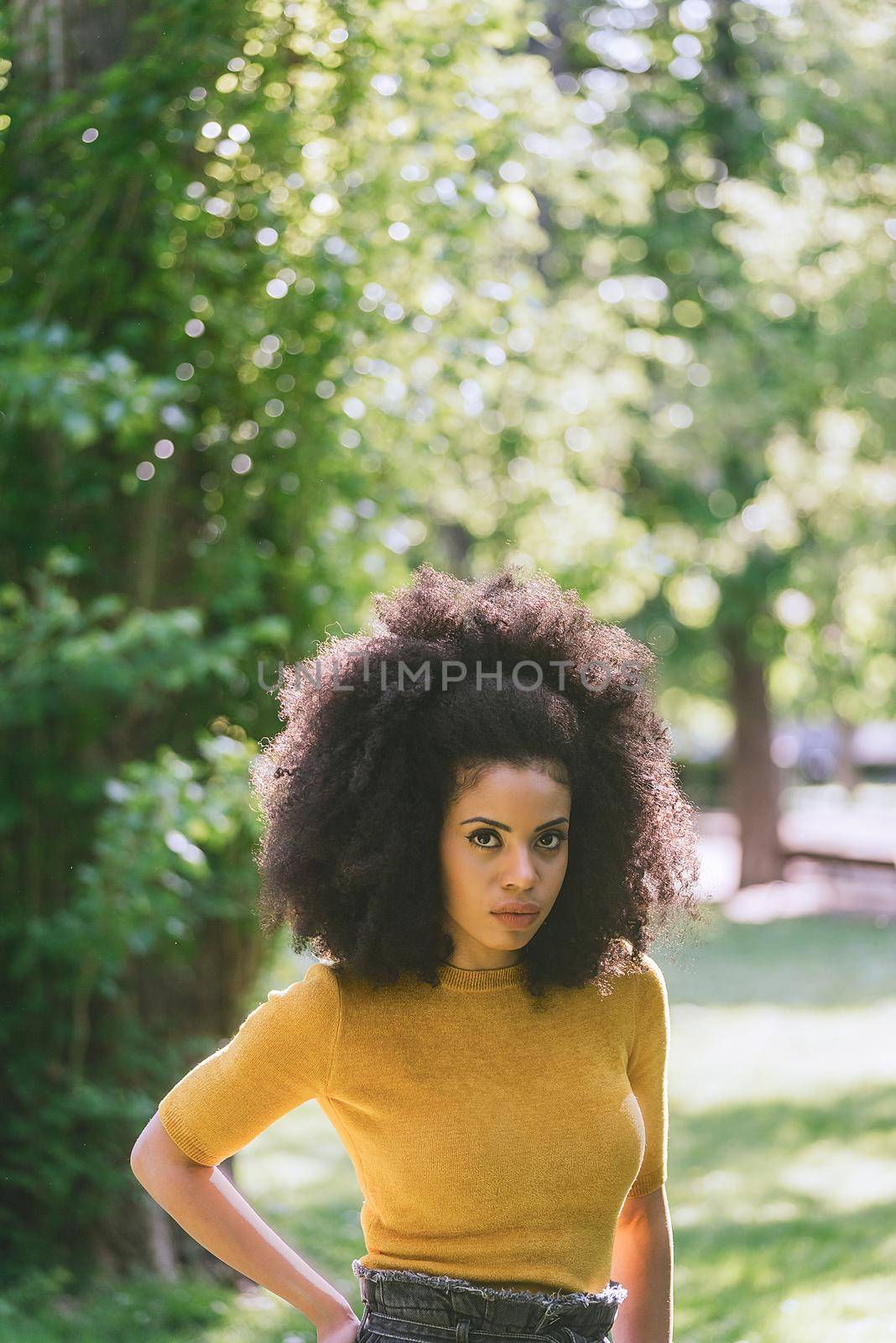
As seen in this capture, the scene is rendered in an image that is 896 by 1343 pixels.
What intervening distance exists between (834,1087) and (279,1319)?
499 cm

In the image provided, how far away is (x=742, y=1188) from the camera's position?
7.29m

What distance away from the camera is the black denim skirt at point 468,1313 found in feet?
5.95

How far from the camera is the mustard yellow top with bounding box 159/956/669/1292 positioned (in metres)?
1.84

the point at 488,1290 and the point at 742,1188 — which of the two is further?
the point at 742,1188

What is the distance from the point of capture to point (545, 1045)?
1917 millimetres

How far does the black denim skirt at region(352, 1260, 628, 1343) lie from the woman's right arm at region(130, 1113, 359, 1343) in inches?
2.1

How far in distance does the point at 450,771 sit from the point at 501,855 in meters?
0.13

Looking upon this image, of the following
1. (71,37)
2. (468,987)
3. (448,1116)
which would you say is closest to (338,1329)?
(448,1116)

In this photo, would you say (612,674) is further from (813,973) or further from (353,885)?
(813,973)

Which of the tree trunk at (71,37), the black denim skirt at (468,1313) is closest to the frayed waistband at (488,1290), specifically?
the black denim skirt at (468,1313)

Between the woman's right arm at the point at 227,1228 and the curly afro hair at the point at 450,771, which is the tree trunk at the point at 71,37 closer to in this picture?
the curly afro hair at the point at 450,771

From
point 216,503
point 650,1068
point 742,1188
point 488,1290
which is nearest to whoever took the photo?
point 488,1290

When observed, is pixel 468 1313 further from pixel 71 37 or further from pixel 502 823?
pixel 71 37

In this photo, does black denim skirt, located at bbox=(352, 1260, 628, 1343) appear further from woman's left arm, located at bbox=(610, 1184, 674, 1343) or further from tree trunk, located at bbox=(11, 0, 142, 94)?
tree trunk, located at bbox=(11, 0, 142, 94)
